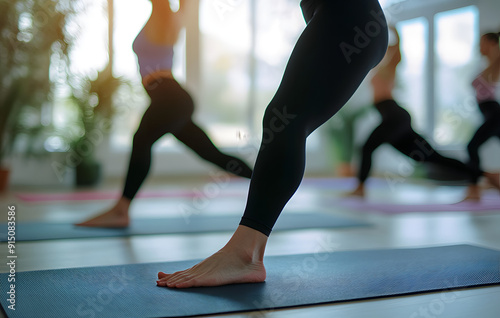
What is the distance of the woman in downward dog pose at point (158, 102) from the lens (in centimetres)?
246

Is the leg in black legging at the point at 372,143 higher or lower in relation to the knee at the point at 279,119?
lower

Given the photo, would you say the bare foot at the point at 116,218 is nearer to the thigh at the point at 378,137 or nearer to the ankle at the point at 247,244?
the ankle at the point at 247,244

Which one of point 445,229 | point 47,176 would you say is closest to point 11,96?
point 47,176

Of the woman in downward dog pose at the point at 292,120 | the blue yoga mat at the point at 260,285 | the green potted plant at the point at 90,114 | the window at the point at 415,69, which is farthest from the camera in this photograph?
the window at the point at 415,69

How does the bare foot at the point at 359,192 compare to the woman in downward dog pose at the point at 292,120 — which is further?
the bare foot at the point at 359,192

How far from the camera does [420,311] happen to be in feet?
3.83

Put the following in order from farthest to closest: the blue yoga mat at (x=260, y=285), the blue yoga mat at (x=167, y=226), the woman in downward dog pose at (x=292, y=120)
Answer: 1. the blue yoga mat at (x=167, y=226)
2. the woman in downward dog pose at (x=292, y=120)
3. the blue yoga mat at (x=260, y=285)

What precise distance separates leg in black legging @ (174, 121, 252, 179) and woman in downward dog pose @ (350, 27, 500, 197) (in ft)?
4.30

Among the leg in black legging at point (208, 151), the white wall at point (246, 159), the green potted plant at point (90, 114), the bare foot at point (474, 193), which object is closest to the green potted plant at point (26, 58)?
the green potted plant at point (90, 114)

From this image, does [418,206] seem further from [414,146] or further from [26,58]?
[26,58]

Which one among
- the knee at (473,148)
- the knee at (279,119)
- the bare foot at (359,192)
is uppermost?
the knee at (279,119)

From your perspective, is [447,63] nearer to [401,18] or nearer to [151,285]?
[401,18]

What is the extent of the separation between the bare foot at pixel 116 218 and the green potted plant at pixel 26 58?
2664 millimetres

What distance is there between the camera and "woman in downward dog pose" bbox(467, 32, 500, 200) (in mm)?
3787
